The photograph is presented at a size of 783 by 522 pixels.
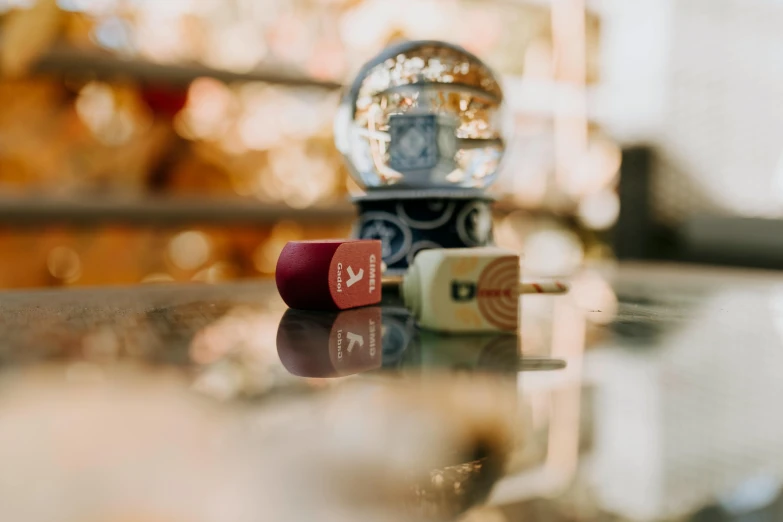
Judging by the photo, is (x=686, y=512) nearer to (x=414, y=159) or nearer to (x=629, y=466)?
(x=629, y=466)

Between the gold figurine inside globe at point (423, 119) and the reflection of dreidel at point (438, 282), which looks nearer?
the reflection of dreidel at point (438, 282)

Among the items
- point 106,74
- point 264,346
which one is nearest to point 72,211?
point 106,74

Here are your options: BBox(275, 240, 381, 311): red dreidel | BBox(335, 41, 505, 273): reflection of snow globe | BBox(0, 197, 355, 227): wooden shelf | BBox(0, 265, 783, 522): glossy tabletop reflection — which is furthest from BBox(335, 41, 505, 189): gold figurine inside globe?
BBox(0, 197, 355, 227): wooden shelf

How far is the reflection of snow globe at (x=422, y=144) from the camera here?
90 centimetres

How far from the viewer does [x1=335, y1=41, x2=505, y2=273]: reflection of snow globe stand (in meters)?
0.90

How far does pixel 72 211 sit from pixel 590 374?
1927 millimetres

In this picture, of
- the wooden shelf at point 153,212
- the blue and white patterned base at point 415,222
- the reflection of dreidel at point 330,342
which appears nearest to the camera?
the reflection of dreidel at point 330,342

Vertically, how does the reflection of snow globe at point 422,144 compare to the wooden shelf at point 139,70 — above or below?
below

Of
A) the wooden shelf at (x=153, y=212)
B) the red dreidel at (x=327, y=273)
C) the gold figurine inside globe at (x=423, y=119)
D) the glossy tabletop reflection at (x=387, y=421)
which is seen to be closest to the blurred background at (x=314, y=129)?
the wooden shelf at (x=153, y=212)

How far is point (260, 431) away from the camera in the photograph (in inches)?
12.3

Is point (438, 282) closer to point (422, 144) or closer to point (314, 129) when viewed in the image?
point (422, 144)

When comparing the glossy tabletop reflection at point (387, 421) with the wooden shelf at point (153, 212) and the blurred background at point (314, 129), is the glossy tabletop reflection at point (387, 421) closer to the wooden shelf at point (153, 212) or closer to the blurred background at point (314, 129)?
the blurred background at point (314, 129)

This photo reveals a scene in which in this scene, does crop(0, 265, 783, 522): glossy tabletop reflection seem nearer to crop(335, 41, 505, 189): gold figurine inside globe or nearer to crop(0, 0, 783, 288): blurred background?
crop(335, 41, 505, 189): gold figurine inside globe

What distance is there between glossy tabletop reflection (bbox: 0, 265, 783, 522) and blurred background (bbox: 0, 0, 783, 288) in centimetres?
98
